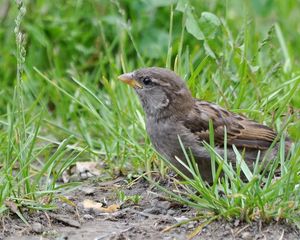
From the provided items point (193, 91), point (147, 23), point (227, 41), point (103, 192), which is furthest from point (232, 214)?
point (147, 23)

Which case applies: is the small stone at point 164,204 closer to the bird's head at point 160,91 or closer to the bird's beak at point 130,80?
the bird's head at point 160,91

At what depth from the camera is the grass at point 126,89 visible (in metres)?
4.73

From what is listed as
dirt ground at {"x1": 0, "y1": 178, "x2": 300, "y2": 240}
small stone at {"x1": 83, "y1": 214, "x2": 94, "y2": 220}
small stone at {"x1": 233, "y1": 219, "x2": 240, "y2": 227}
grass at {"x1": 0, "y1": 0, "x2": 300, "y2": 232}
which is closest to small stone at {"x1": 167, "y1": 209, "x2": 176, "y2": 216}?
dirt ground at {"x1": 0, "y1": 178, "x2": 300, "y2": 240}

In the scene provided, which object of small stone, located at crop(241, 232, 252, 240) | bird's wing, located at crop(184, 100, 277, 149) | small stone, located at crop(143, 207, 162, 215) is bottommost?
small stone, located at crop(143, 207, 162, 215)

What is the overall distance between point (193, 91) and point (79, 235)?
1.81 m

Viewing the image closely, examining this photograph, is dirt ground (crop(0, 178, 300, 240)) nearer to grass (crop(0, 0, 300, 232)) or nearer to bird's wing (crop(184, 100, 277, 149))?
grass (crop(0, 0, 300, 232))

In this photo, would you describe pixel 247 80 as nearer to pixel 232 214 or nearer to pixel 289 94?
pixel 289 94

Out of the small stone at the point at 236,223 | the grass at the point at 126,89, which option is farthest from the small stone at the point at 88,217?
the small stone at the point at 236,223

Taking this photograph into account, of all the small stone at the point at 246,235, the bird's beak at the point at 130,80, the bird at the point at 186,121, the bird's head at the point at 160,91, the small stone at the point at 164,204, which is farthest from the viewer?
the bird's beak at the point at 130,80

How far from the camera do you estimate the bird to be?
562 cm

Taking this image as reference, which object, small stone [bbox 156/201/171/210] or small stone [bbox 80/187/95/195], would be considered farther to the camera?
small stone [bbox 80/187/95/195]

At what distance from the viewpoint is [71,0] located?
28.2 feet

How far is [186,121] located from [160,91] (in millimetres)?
292

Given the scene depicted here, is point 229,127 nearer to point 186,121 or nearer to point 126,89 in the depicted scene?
point 186,121
